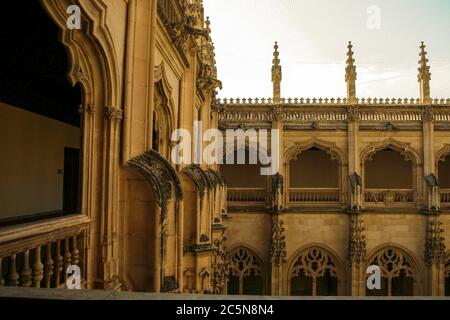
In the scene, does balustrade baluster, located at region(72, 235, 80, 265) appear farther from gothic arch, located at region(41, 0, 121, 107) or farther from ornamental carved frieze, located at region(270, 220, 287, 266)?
ornamental carved frieze, located at region(270, 220, 287, 266)

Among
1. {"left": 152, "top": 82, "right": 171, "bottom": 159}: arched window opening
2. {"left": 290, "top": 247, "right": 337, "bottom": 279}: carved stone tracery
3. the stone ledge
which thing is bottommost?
{"left": 290, "top": 247, "right": 337, "bottom": 279}: carved stone tracery

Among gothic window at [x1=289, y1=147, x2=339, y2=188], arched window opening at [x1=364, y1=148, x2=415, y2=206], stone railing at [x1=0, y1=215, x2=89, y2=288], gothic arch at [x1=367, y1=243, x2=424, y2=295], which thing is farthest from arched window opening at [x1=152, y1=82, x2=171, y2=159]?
arched window opening at [x1=364, y1=148, x2=415, y2=206]

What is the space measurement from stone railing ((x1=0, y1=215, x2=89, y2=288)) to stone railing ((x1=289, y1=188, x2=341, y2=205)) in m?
15.4

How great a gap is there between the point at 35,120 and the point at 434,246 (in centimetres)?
1725

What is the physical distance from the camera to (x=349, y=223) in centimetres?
1780

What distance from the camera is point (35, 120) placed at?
1002 cm

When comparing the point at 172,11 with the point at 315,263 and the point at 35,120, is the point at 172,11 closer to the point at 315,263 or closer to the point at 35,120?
the point at 35,120

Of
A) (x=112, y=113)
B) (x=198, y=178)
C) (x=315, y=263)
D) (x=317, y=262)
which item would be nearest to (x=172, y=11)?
(x=198, y=178)

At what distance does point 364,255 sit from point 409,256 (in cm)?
242

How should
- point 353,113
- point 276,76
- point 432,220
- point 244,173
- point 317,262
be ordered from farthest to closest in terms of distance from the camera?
1. point 244,173
2. point 276,76
3. point 353,113
4. point 317,262
5. point 432,220

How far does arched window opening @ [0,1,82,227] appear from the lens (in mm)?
5691

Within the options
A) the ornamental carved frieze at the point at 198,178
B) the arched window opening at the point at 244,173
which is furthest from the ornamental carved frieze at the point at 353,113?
the ornamental carved frieze at the point at 198,178
